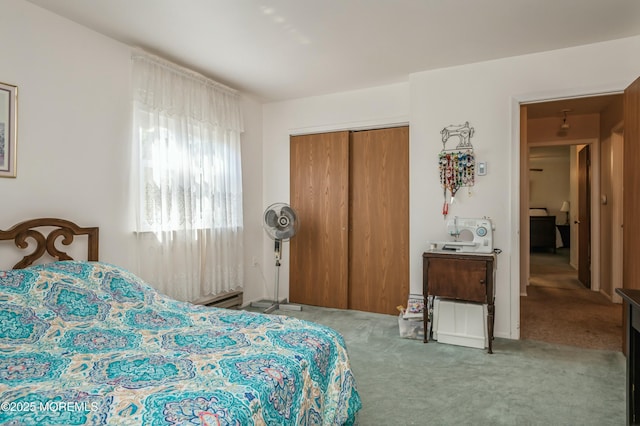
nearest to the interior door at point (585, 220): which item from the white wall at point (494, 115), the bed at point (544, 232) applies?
the white wall at point (494, 115)

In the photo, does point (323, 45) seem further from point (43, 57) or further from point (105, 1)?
point (43, 57)

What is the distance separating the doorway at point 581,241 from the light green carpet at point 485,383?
63 centimetres

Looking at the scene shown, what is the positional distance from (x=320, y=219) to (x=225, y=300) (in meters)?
1.45

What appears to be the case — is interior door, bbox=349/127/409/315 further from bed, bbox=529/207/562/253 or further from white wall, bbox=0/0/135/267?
bed, bbox=529/207/562/253

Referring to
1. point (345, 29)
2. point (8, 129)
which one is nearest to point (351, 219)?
point (345, 29)

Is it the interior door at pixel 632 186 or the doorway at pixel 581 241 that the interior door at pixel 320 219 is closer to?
the doorway at pixel 581 241

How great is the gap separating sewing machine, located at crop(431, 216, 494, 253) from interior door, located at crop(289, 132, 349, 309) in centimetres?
130

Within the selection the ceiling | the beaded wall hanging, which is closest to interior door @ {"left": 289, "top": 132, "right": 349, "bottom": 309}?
the ceiling

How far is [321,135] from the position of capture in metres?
4.46

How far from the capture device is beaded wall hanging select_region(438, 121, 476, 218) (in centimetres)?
345

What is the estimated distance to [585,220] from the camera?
5680mm

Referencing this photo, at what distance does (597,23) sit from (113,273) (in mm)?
3884

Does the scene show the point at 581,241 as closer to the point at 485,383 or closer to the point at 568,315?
the point at 568,315

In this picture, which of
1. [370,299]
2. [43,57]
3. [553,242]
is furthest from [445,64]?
[553,242]
